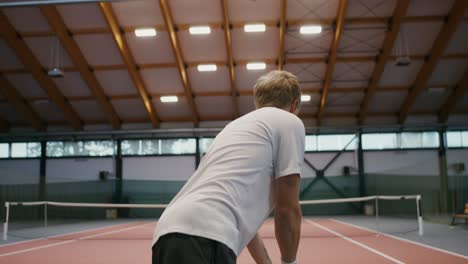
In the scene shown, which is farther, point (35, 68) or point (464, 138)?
point (464, 138)

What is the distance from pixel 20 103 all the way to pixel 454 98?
841 inches

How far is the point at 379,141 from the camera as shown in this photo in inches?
996

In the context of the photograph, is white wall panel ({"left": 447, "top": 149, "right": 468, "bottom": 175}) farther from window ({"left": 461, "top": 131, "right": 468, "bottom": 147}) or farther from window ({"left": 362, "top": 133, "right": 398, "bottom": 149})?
window ({"left": 362, "top": 133, "right": 398, "bottom": 149})

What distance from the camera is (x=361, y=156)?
2498 centimetres

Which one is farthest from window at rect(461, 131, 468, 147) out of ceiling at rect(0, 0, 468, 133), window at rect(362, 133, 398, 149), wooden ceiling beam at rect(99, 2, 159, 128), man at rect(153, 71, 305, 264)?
man at rect(153, 71, 305, 264)

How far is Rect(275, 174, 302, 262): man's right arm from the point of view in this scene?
1.70 m

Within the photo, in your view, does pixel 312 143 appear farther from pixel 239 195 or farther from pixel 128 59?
pixel 239 195

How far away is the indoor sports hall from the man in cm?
1102

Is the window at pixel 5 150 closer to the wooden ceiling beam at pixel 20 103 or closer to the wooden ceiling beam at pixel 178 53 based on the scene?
the wooden ceiling beam at pixel 20 103

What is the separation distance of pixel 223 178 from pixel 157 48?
1936 centimetres

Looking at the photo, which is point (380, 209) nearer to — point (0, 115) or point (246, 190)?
point (0, 115)


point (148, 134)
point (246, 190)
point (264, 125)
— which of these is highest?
point (148, 134)

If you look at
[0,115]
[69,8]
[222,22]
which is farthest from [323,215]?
[0,115]

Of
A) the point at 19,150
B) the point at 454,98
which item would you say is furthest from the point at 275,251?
the point at 19,150
